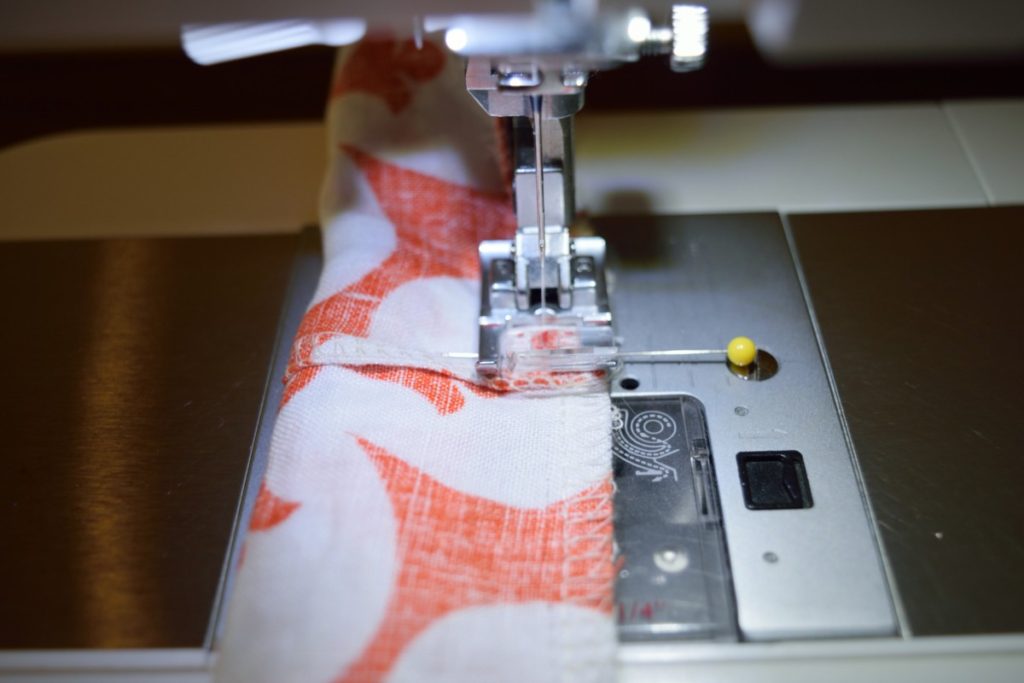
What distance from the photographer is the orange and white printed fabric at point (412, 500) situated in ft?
2.45

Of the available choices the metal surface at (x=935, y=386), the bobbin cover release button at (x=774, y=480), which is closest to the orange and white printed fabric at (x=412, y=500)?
the bobbin cover release button at (x=774, y=480)

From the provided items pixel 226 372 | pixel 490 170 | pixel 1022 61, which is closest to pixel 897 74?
pixel 1022 61

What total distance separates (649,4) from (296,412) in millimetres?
462

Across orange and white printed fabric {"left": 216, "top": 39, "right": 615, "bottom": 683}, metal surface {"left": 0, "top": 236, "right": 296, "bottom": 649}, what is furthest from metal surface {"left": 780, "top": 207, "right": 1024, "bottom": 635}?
metal surface {"left": 0, "top": 236, "right": 296, "bottom": 649}

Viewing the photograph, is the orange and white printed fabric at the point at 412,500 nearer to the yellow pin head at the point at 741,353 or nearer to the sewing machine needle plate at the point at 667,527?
the sewing machine needle plate at the point at 667,527

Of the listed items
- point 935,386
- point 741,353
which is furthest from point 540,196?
point 935,386

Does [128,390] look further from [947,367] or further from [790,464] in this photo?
[947,367]

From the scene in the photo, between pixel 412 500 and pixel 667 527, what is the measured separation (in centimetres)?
22

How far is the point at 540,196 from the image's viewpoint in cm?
93

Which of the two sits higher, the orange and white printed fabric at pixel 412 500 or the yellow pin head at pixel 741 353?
the yellow pin head at pixel 741 353

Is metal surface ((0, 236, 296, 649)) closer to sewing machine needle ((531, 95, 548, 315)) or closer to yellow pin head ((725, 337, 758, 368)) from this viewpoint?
sewing machine needle ((531, 95, 548, 315))

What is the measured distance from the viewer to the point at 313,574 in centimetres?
77

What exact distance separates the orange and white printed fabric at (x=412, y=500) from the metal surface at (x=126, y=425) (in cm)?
8

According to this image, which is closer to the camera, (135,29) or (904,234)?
(135,29)
